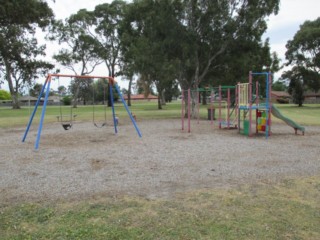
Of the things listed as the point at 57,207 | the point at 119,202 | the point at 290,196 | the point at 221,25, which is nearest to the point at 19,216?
the point at 57,207

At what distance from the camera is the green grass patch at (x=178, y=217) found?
→ 347 centimetres

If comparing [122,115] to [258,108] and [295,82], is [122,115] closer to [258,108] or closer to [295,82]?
[258,108]

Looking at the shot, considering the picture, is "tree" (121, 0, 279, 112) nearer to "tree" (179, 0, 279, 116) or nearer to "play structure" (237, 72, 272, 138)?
"tree" (179, 0, 279, 116)

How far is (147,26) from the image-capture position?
872 inches

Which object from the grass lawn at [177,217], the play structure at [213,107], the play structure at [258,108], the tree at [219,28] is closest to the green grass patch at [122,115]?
the play structure at [213,107]

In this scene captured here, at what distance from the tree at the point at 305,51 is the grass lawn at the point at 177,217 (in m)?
43.4

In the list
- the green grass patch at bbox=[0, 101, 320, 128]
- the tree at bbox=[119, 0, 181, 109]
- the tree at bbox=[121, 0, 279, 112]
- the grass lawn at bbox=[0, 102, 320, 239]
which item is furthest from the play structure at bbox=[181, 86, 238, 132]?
the grass lawn at bbox=[0, 102, 320, 239]

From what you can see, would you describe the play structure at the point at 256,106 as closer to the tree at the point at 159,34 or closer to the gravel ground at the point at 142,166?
the gravel ground at the point at 142,166

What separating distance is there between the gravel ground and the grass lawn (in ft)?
1.43

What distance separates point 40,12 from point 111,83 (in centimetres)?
1246

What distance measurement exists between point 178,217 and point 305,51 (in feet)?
154

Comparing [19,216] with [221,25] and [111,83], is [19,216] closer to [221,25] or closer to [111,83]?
[111,83]

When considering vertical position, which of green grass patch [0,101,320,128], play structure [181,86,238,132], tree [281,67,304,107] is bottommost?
green grass patch [0,101,320,128]

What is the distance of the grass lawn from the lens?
3.47m
